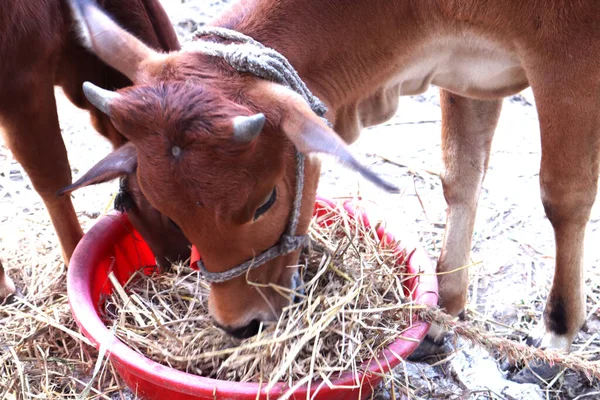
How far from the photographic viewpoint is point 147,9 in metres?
2.86

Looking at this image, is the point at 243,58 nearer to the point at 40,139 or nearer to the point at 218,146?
the point at 218,146

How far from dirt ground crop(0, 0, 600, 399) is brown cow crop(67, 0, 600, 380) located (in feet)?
0.91

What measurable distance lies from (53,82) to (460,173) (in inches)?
73.0

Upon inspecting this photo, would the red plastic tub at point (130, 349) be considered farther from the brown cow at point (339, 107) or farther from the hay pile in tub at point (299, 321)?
the brown cow at point (339, 107)

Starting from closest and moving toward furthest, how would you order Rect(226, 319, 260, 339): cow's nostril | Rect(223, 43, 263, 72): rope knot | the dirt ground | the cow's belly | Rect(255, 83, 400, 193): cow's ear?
1. Rect(255, 83, 400, 193): cow's ear
2. Rect(223, 43, 263, 72): rope knot
3. Rect(226, 319, 260, 339): cow's nostril
4. the cow's belly
5. the dirt ground

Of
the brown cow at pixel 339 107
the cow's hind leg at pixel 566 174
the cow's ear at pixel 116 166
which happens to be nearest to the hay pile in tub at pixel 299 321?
the brown cow at pixel 339 107

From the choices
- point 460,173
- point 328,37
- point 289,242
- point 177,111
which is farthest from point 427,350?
point 177,111

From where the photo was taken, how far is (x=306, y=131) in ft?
5.73

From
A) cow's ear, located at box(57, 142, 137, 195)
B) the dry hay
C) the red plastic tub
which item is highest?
cow's ear, located at box(57, 142, 137, 195)

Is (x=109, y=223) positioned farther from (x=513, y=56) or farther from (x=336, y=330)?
(x=513, y=56)

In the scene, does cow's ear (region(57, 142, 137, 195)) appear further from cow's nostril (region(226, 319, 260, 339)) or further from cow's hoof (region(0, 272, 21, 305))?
cow's hoof (region(0, 272, 21, 305))

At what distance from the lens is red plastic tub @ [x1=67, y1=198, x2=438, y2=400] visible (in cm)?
207

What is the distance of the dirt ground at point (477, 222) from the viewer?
2.81m

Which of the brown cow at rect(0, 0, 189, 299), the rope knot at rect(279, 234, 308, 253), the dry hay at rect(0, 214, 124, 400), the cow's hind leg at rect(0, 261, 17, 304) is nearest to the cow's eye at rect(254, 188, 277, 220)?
the rope knot at rect(279, 234, 308, 253)
